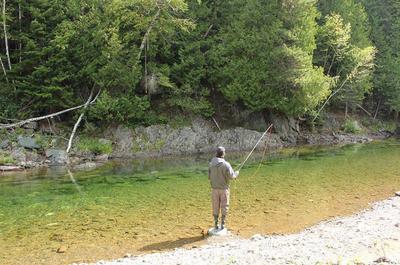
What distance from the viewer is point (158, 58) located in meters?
35.8

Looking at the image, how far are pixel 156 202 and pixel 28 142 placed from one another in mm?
15621

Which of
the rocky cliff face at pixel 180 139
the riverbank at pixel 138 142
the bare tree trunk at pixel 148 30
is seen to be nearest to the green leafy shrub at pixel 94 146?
the riverbank at pixel 138 142

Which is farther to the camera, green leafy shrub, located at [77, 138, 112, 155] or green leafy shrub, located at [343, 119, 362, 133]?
green leafy shrub, located at [343, 119, 362, 133]

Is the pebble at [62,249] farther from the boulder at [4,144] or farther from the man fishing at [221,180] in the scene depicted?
the boulder at [4,144]

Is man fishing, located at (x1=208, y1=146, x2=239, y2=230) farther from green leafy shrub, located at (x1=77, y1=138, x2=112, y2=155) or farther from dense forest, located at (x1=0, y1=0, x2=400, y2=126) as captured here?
dense forest, located at (x1=0, y1=0, x2=400, y2=126)

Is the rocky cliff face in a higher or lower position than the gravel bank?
lower

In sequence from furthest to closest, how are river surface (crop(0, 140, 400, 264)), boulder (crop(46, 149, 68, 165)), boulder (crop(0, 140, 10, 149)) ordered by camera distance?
boulder (crop(0, 140, 10, 149))
boulder (crop(46, 149, 68, 165))
river surface (crop(0, 140, 400, 264))

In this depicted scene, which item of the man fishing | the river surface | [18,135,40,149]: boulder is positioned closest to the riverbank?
Answer: [18,135,40,149]: boulder

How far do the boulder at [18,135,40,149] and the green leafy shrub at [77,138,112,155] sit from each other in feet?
9.27

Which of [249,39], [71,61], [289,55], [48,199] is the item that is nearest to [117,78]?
[71,61]

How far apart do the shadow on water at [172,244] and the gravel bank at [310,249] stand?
42 centimetres

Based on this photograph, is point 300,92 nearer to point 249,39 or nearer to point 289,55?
point 289,55

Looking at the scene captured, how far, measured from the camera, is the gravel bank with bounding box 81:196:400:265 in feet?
29.3

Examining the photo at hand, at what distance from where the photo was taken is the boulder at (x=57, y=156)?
89.1ft
